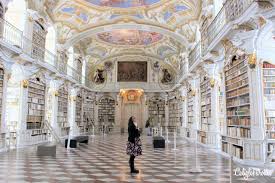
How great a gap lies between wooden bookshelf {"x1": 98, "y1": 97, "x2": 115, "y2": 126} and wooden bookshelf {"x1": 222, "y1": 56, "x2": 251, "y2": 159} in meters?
16.8

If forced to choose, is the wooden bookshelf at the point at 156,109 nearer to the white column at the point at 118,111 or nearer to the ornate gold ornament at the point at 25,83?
the white column at the point at 118,111

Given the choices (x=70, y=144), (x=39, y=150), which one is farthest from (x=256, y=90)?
(x=70, y=144)

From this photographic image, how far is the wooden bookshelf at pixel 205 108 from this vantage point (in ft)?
39.0

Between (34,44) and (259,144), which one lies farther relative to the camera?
(34,44)

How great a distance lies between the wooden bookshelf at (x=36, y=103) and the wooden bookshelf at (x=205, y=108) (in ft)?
27.3

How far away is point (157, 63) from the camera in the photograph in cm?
2534

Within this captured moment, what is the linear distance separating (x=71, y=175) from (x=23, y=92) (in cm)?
739

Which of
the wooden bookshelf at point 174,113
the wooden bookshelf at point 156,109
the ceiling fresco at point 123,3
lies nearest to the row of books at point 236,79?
the ceiling fresco at point 123,3

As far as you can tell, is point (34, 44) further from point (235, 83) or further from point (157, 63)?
point (157, 63)

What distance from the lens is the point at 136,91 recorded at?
25.7 m

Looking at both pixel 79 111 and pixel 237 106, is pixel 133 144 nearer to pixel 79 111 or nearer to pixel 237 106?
pixel 237 106

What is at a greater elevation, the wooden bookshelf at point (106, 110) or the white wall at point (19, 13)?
the white wall at point (19, 13)

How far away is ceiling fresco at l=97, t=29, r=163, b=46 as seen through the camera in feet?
65.2

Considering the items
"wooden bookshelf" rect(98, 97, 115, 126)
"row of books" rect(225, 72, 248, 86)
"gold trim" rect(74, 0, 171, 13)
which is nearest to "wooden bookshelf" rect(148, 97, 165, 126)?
"wooden bookshelf" rect(98, 97, 115, 126)
